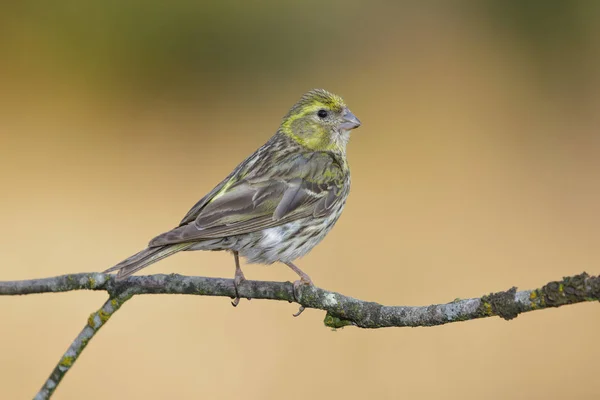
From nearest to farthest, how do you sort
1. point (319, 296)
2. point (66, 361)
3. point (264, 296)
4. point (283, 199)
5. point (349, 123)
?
point (66, 361) < point (319, 296) < point (264, 296) < point (283, 199) < point (349, 123)

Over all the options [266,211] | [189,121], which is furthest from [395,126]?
[266,211]

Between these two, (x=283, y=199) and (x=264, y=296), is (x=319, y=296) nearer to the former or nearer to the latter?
(x=264, y=296)

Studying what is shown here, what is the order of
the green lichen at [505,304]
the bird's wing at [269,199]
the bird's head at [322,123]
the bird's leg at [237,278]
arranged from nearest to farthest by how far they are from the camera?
1. the green lichen at [505,304]
2. the bird's leg at [237,278]
3. the bird's wing at [269,199]
4. the bird's head at [322,123]

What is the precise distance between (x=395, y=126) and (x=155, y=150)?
149 inches

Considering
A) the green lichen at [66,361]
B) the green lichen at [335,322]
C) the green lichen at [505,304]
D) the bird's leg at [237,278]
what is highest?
the bird's leg at [237,278]

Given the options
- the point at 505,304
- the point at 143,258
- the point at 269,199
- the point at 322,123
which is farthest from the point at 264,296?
the point at 322,123

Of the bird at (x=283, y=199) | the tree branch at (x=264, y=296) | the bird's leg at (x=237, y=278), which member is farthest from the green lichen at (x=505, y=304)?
the bird at (x=283, y=199)

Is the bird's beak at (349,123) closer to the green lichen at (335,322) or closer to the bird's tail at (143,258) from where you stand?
the bird's tail at (143,258)

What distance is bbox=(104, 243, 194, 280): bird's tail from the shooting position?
4.11 meters

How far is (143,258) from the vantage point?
14.4 feet

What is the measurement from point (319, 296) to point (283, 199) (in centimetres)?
164

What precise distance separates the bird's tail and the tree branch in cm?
6

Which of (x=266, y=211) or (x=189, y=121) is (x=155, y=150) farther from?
(x=266, y=211)

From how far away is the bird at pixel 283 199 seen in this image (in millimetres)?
5074
